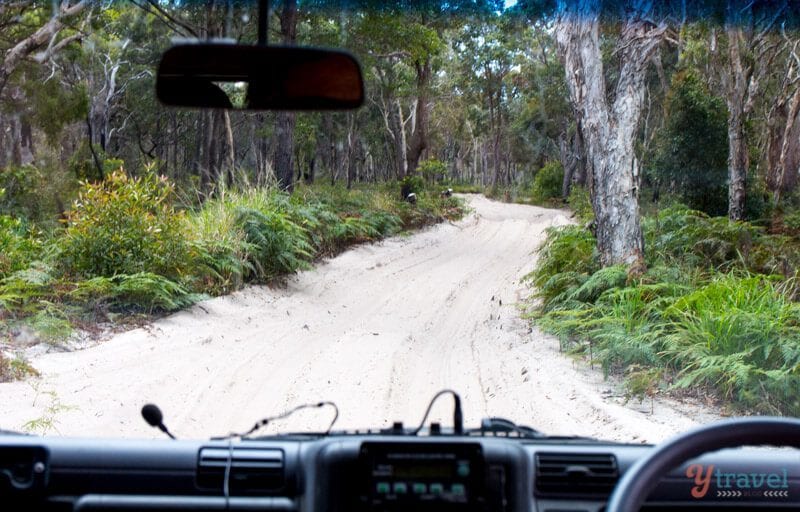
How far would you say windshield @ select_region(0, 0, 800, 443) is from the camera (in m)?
5.15

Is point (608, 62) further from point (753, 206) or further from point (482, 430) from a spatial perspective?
point (482, 430)

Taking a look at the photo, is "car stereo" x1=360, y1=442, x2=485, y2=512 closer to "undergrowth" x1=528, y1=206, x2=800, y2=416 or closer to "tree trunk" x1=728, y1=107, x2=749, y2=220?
"undergrowth" x1=528, y1=206, x2=800, y2=416

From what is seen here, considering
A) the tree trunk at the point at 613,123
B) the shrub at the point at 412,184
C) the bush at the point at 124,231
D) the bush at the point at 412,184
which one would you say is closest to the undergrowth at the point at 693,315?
the tree trunk at the point at 613,123

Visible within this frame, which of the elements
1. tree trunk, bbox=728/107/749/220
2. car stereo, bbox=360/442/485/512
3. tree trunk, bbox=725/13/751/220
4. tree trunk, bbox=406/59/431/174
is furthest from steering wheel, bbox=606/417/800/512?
tree trunk, bbox=728/107/749/220

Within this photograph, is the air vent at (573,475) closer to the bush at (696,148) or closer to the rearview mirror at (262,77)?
the rearview mirror at (262,77)

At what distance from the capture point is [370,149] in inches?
1052

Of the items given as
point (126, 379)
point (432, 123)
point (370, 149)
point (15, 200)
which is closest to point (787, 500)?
point (126, 379)

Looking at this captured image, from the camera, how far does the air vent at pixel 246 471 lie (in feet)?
8.07

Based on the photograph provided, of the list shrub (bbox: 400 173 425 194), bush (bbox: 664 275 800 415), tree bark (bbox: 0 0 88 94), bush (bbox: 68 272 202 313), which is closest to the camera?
bush (bbox: 664 275 800 415)

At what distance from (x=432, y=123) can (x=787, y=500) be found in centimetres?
1943

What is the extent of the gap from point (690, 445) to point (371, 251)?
1011 cm

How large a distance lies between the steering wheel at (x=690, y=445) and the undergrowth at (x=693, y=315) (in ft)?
12.4

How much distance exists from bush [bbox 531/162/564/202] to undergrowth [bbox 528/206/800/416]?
22.0m

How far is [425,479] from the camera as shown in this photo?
2207 millimetres
